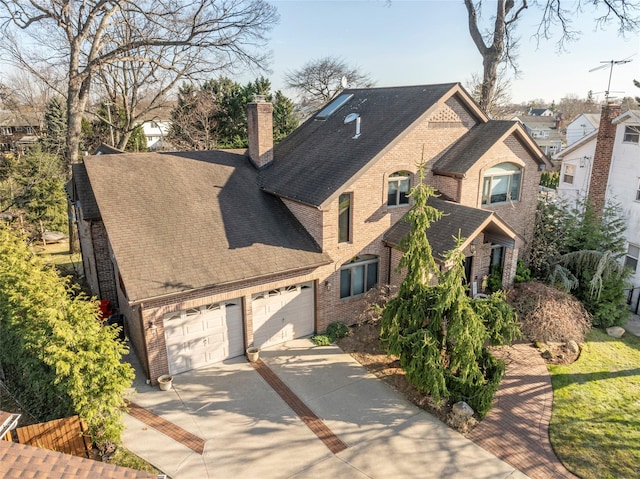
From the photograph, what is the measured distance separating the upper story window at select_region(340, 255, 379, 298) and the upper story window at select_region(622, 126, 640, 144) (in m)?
15.1

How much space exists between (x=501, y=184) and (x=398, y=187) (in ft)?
16.3

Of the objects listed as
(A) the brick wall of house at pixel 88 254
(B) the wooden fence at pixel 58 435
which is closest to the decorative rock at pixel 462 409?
(B) the wooden fence at pixel 58 435

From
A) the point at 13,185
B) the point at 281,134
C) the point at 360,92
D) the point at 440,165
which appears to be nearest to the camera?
the point at 440,165

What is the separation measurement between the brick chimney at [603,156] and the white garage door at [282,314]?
1659cm

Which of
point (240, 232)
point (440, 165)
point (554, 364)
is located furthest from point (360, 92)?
point (554, 364)

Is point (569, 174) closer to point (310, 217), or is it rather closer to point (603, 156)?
point (603, 156)

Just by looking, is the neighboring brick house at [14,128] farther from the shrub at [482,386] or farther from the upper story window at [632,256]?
the upper story window at [632,256]

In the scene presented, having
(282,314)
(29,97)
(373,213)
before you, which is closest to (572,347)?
(373,213)

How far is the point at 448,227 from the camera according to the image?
15.8 m

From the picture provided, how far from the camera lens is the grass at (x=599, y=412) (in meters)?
10.2

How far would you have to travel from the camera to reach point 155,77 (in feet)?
102

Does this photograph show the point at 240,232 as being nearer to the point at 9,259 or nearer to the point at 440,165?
the point at 9,259

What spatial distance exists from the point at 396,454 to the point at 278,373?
4.63 meters

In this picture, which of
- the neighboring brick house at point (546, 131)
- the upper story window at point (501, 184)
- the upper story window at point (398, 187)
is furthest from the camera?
the neighboring brick house at point (546, 131)
